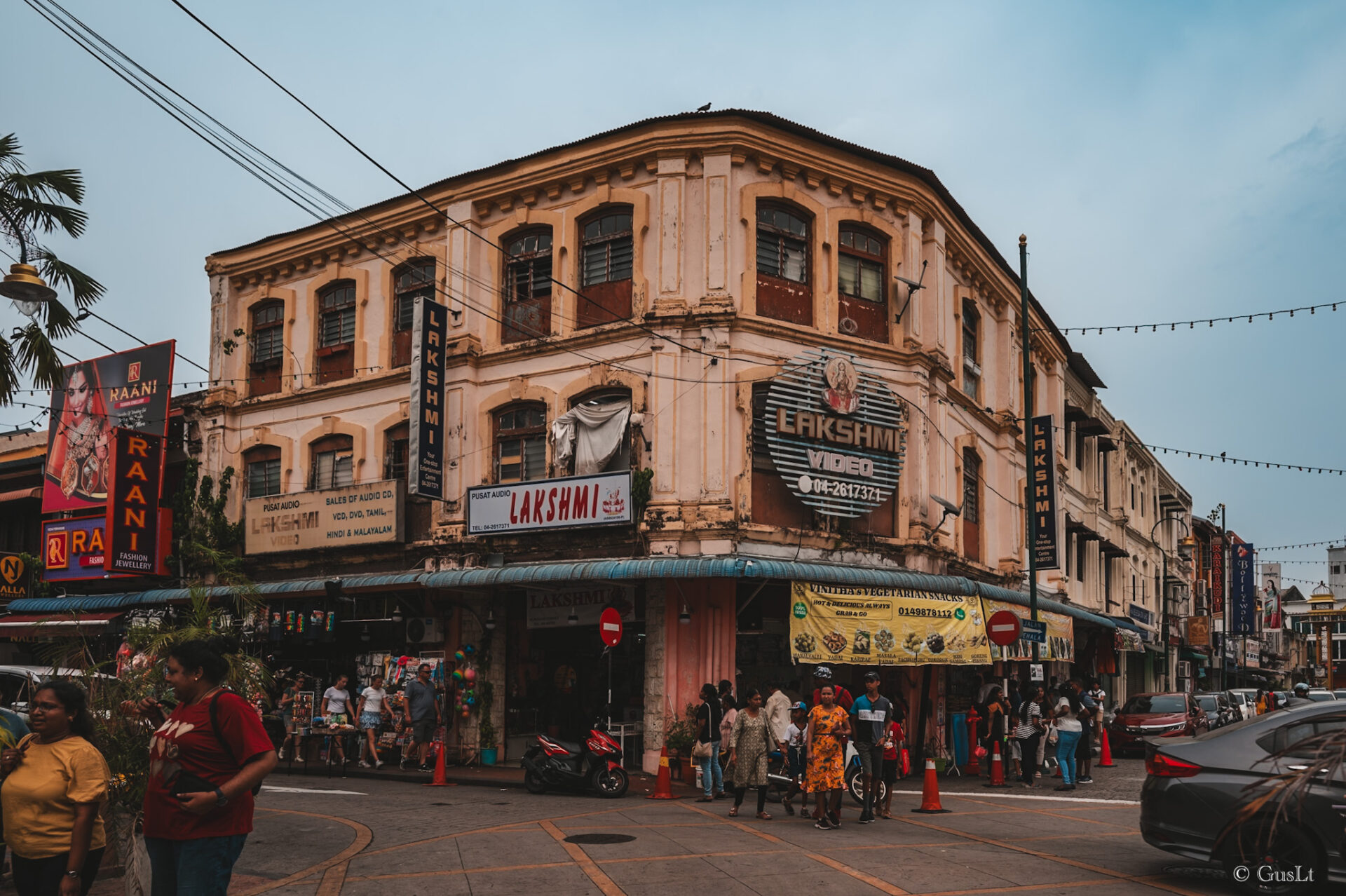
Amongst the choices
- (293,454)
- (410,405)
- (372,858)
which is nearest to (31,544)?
(293,454)

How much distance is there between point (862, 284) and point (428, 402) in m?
8.50

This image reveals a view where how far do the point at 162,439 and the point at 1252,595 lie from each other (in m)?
56.3

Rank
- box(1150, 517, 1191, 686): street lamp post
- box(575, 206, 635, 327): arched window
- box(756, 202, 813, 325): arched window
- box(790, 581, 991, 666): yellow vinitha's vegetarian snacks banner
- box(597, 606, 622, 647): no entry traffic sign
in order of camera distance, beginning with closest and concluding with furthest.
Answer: box(597, 606, 622, 647): no entry traffic sign < box(790, 581, 991, 666): yellow vinitha's vegetarian snacks banner < box(756, 202, 813, 325): arched window < box(575, 206, 635, 327): arched window < box(1150, 517, 1191, 686): street lamp post

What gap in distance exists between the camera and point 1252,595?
62.7m

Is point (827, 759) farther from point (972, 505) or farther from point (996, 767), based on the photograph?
point (972, 505)

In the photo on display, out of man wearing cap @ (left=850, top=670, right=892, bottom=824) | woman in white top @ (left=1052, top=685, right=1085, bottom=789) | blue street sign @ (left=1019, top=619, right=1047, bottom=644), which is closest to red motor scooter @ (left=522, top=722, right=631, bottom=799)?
man wearing cap @ (left=850, top=670, right=892, bottom=824)

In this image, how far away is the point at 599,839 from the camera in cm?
1241

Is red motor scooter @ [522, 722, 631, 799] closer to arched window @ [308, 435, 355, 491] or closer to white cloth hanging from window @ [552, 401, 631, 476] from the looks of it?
white cloth hanging from window @ [552, 401, 631, 476]

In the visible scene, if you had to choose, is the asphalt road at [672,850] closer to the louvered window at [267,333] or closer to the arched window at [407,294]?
the arched window at [407,294]

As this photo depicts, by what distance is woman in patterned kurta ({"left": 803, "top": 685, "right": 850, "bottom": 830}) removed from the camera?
13.8 metres

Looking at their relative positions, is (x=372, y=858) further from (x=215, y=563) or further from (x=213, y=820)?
(x=215, y=563)

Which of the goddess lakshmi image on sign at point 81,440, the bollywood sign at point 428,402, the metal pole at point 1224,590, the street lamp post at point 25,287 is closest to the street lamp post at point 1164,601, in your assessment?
the metal pole at point 1224,590

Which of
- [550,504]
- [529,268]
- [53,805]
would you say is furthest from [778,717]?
[53,805]

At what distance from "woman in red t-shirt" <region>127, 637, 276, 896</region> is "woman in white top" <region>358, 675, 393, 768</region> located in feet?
52.6
